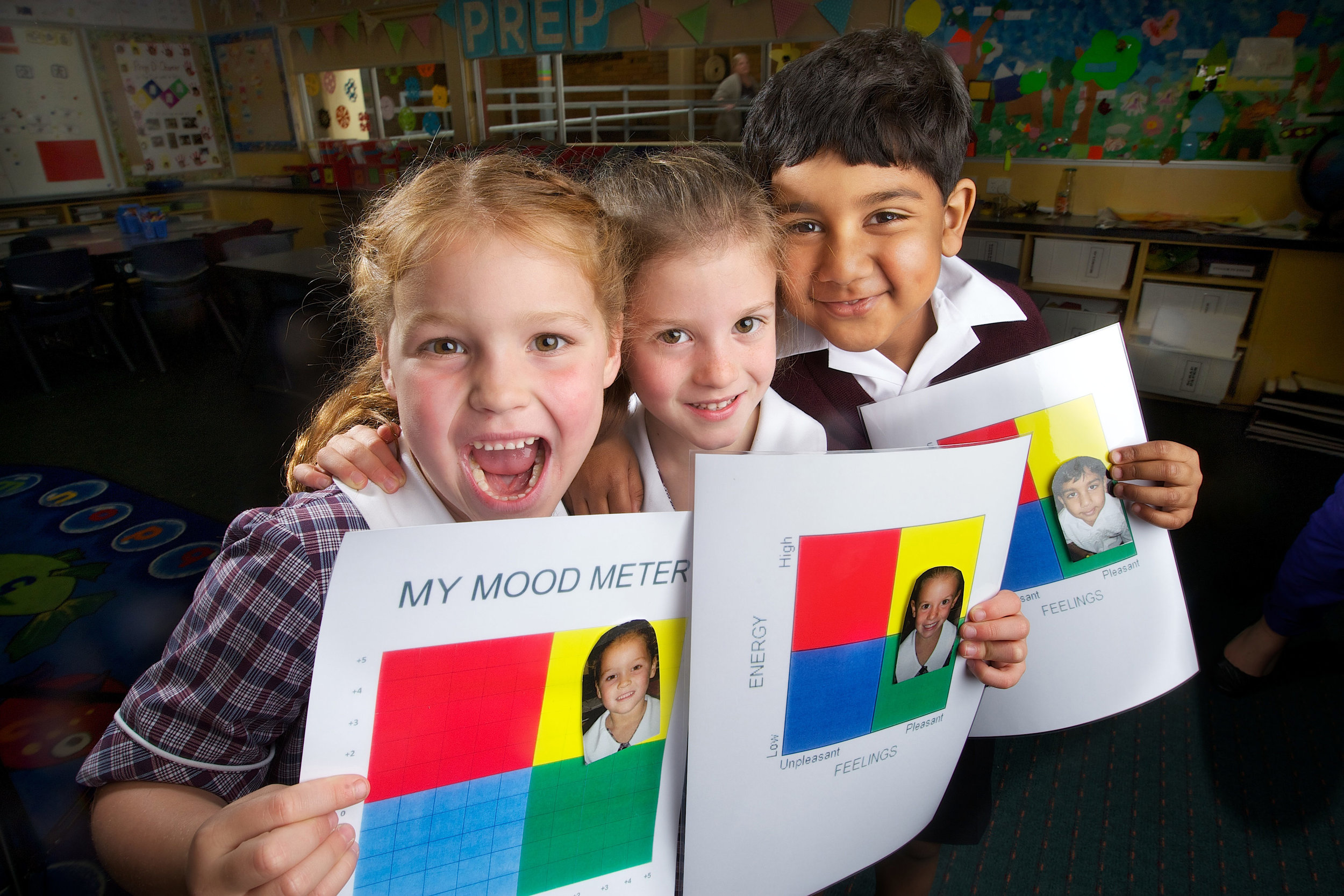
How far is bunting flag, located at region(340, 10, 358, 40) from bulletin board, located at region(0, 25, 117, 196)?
1507 mm

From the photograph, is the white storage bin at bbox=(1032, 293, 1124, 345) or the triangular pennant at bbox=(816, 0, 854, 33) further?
the white storage bin at bbox=(1032, 293, 1124, 345)

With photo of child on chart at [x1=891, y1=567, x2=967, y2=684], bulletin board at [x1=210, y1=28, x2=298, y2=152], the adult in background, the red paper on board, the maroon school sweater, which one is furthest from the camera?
the adult in background

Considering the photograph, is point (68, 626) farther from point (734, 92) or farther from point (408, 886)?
point (734, 92)

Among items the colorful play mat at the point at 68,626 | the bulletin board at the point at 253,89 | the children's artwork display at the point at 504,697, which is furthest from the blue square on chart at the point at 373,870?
the bulletin board at the point at 253,89

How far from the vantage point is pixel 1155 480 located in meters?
0.60

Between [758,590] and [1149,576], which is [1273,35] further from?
[758,590]

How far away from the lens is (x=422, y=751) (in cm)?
40

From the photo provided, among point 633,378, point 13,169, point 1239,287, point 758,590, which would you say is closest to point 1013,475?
point 758,590

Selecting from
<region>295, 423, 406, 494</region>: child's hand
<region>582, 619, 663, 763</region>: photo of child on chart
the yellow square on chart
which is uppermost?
the yellow square on chart

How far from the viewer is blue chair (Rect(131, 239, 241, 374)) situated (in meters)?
1.87

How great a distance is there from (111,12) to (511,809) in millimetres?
2148

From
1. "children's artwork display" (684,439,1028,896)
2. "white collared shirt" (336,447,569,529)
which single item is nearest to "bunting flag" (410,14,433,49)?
"white collared shirt" (336,447,569,529)

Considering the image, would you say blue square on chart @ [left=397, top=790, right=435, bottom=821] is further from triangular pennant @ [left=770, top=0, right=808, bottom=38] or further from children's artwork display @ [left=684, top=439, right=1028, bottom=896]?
triangular pennant @ [left=770, top=0, right=808, bottom=38]

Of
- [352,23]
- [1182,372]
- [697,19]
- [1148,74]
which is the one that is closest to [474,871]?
[697,19]
